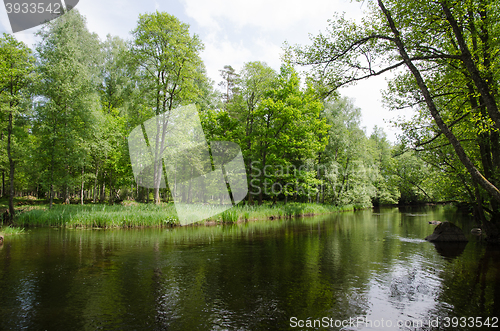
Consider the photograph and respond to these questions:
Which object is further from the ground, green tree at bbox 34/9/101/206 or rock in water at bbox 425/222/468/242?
green tree at bbox 34/9/101/206

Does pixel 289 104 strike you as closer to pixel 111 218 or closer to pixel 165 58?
pixel 165 58

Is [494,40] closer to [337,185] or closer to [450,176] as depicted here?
[450,176]

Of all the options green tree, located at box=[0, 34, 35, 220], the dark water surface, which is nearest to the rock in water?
the dark water surface

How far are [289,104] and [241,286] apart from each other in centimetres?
2350

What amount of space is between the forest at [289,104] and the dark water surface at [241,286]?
2937mm

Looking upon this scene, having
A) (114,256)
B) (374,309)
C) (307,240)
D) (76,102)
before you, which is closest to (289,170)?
(307,240)

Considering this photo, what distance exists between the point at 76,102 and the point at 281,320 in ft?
80.3

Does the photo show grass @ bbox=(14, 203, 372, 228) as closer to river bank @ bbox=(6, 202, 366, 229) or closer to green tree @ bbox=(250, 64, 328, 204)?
river bank @ bbox=(6, 202, 366, 229)

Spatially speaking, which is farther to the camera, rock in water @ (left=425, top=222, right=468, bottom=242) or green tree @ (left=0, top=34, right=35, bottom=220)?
green tree @ (left=0, top=34, right=35, bottom=220)

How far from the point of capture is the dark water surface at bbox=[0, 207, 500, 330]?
5.48 metres

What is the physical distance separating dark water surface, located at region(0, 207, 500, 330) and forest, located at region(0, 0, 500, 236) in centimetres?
294

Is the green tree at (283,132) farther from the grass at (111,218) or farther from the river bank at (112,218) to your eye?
the grass at (111,218)

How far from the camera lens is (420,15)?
26.1 feet

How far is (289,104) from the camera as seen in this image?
28.6 metres
